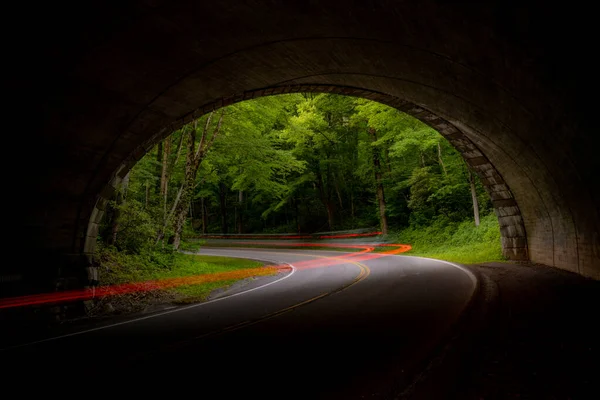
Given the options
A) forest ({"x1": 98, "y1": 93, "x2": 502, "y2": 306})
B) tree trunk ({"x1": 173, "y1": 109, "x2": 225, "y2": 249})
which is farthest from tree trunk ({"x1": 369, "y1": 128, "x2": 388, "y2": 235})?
tree trunk ({"x1": 173, "y1": 109, "x2": 225, "y2": 249})

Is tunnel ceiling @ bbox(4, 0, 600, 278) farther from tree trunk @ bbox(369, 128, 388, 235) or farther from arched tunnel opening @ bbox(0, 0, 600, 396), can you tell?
tree trunk @ bbox(369, 128, 388, 235)

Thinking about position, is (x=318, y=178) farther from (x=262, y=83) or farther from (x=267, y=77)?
(x=267, y=77)

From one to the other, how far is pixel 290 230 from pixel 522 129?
3061 centimetres


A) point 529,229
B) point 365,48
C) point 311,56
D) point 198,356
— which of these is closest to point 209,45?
point 311,56

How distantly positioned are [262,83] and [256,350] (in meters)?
6.38

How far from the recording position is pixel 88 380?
13.0 feet

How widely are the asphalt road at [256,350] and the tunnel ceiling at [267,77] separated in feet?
11.4

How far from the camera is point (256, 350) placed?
4.72 meters

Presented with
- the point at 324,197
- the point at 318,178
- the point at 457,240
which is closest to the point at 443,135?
the point at 457,240

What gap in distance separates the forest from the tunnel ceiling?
503 centimetres

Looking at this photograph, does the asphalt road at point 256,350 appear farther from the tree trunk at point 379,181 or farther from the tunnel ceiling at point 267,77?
the tree trunk at point 379,181

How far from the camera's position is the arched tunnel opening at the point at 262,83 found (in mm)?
4750

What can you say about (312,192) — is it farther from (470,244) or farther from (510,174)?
(510,174)

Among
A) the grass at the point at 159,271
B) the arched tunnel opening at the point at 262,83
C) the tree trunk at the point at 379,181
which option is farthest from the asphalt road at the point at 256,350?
the tree trunk at the point at 379,181
